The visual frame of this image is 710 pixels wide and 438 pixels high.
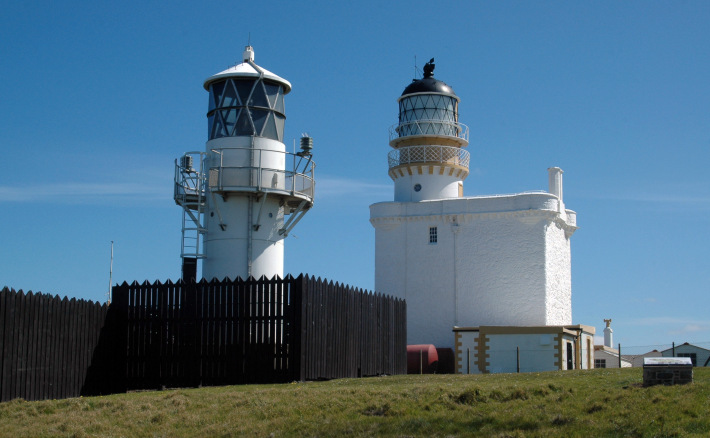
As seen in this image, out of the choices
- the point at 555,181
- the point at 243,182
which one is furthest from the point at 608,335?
the point at 243,182

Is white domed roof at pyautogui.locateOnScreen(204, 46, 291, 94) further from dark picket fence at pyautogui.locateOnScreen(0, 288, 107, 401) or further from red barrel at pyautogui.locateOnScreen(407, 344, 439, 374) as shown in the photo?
red barrel at pyautogui.locateOnScreen(407, 344, 439, 374)

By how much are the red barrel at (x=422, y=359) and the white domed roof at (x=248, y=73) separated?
12500 millimetres

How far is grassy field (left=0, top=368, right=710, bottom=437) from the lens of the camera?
501 inches

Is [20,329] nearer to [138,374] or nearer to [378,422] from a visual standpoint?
[138,374]

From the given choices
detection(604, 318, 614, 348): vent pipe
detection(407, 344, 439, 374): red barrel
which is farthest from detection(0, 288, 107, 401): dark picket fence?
detection(604, 318, 614, 348): vent pipe

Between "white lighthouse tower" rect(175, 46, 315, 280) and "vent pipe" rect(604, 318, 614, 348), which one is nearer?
"white lighthouse tower" rect(175, 46, 315, 280)

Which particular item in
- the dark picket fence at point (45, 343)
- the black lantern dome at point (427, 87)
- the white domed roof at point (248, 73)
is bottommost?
the dark picket fence at point (45, 343)

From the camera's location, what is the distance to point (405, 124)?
3997 cm

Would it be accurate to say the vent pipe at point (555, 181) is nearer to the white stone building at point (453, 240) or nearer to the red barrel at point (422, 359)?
the white stone building at point (453, 240)

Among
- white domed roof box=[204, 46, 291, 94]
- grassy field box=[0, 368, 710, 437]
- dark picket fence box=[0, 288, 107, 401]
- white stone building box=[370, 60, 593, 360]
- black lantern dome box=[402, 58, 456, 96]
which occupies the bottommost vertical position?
grassy field box=[0, 368, 710, 437]

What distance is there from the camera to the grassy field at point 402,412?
1273 cm

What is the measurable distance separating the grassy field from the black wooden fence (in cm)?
206

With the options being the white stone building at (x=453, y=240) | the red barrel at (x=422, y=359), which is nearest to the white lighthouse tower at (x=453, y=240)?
the white stone building at (x=453, y=240)

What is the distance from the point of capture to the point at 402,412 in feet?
46.5
